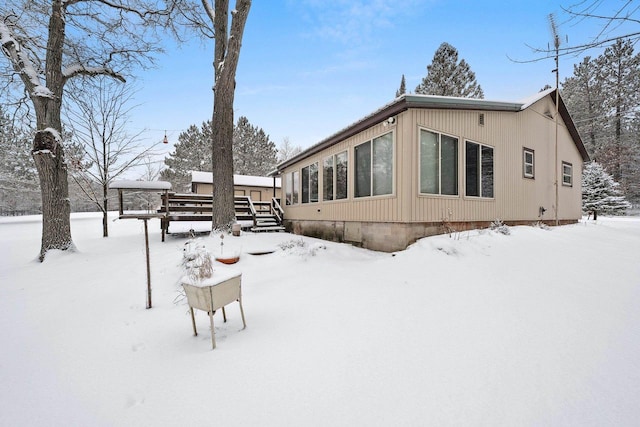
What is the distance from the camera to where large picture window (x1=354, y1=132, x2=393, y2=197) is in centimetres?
607

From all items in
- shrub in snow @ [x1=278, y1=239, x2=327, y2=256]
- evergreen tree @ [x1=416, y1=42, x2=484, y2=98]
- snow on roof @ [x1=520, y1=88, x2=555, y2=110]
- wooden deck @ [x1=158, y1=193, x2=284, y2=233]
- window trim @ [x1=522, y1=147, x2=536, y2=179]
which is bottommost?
shrub in snow @ [x1=278, y1=239, x2=327, y2=256]

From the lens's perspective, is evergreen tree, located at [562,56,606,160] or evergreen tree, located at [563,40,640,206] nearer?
evergreen tree, located at [563,40,640,206]

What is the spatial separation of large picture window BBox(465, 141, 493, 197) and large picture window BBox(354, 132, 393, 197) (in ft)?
6.69

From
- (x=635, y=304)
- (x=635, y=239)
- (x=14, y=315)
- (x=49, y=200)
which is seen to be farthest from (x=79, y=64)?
(x=635, y=239)

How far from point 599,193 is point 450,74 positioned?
495 inches

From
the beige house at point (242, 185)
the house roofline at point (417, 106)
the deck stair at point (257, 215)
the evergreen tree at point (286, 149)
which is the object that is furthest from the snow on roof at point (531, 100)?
Result: the evergreen tree at point (286, 149)

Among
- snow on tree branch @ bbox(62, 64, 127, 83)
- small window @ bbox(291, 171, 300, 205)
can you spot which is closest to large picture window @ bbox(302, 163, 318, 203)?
small window @ bbox(291, 171, 300, 205)

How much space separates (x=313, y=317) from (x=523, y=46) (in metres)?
4.03

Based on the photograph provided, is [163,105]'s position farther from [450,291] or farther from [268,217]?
[450,291]

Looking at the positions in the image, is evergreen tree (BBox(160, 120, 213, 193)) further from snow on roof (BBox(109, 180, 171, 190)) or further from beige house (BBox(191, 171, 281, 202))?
snow on roof (BBox(109, 180, 171, 190))

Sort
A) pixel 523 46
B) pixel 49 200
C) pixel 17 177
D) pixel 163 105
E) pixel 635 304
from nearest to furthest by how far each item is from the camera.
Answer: pixel 635 304
pixel 523 46
pixel 49 200
pixel 163 105
pixel 17 177

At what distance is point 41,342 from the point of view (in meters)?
2.63

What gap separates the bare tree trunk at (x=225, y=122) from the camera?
7359 mm

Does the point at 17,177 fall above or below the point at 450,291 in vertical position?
above
